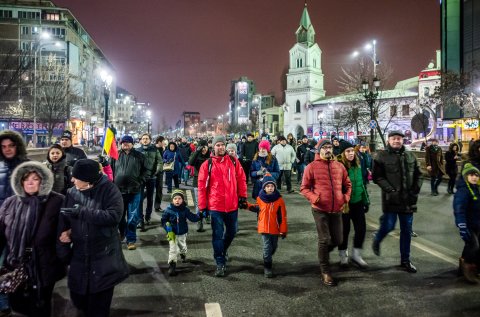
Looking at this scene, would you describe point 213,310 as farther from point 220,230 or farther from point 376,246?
point 376,246

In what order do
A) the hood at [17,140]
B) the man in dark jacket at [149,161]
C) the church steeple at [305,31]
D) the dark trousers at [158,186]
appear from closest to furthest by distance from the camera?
the hood at [17,140], the man in dark jacket at [149,161], the dark trousers at [158,186], the church steeple at [305,31]

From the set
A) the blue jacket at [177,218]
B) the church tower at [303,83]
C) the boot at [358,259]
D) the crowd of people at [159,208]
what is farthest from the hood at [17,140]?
the church tower at [303,83]

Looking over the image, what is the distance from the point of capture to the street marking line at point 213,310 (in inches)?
169

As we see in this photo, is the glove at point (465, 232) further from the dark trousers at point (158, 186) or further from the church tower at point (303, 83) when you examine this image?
the church tower at point (303, 83)

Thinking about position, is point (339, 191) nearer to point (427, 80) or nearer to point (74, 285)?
point (74, 285)

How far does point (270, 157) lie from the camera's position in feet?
32.2

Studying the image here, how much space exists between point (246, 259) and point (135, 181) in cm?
253

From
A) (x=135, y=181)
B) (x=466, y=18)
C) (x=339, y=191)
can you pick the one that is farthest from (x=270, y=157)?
(x=466, y=18)

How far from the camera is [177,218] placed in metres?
6.10

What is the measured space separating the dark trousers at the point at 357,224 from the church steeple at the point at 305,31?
95.2 m

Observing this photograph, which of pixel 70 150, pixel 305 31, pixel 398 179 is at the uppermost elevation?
pixel 305 31

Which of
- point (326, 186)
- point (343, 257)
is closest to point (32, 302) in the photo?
point (326, 186)

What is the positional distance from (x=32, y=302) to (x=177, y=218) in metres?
2.82

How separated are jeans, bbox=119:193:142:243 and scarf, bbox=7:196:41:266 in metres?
3.73
